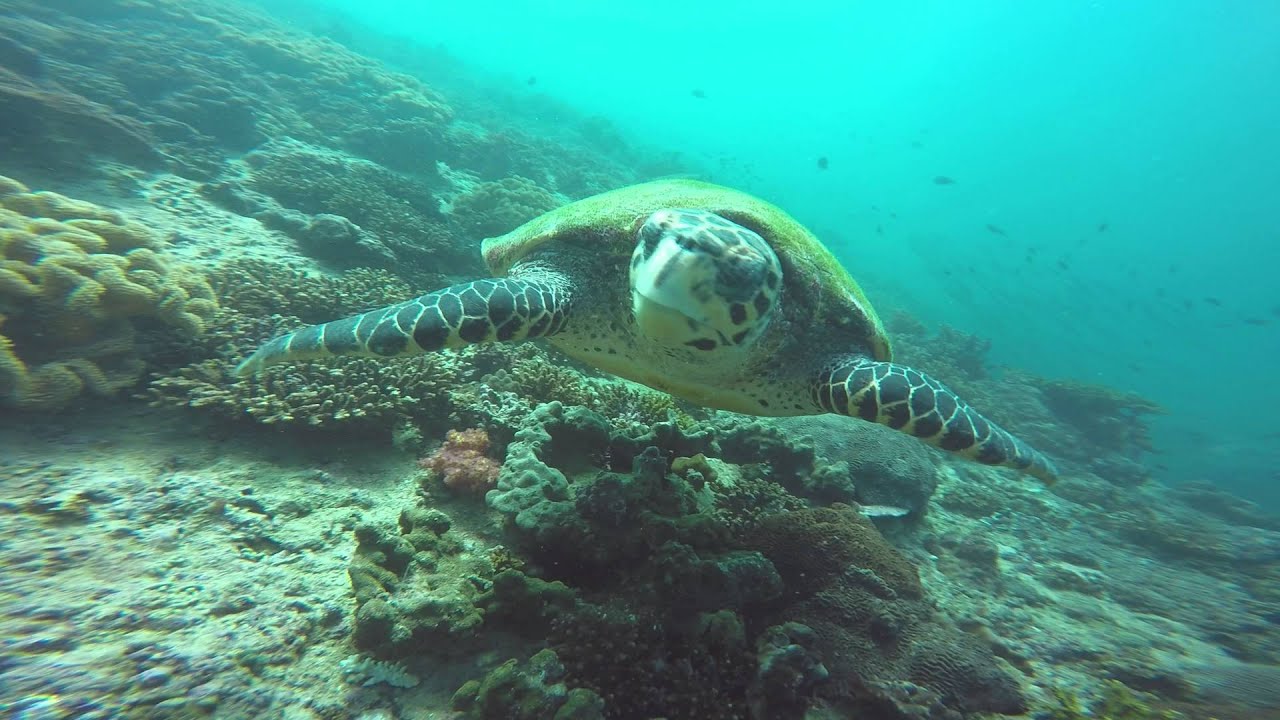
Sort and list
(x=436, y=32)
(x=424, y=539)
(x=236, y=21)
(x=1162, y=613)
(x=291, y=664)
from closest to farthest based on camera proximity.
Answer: (x=291, y=664) → (x=424, y=539) → (x=1162, y=613) → (x=236, y=21) → (x=436, y=32)

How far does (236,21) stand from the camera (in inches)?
647

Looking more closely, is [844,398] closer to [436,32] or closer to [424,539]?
[424,539]

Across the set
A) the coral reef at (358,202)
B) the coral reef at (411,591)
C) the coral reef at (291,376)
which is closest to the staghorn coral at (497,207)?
the coral reef at (358,202)

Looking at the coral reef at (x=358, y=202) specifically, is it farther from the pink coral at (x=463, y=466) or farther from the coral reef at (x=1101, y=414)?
the coral reef at (x=1101, y=414)

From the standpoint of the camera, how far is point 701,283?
2670mm

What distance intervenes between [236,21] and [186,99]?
10.8 m

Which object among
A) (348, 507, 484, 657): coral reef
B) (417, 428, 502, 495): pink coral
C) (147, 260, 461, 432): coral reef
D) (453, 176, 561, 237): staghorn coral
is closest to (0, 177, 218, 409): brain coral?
(147, 260, 461, 432): coral reef

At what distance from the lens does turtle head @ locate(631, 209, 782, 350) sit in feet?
8.73

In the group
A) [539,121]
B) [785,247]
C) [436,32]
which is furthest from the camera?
[436,32]

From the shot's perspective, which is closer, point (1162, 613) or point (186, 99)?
point (1162, 613)

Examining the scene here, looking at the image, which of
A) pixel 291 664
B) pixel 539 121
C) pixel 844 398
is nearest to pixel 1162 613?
pixel 844 398

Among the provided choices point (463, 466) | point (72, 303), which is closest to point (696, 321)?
point (463, 466)

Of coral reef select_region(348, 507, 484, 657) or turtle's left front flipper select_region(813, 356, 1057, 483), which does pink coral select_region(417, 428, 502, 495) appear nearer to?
coral reef select_region(348, 507, 484, 657)

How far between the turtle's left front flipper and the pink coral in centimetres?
268
